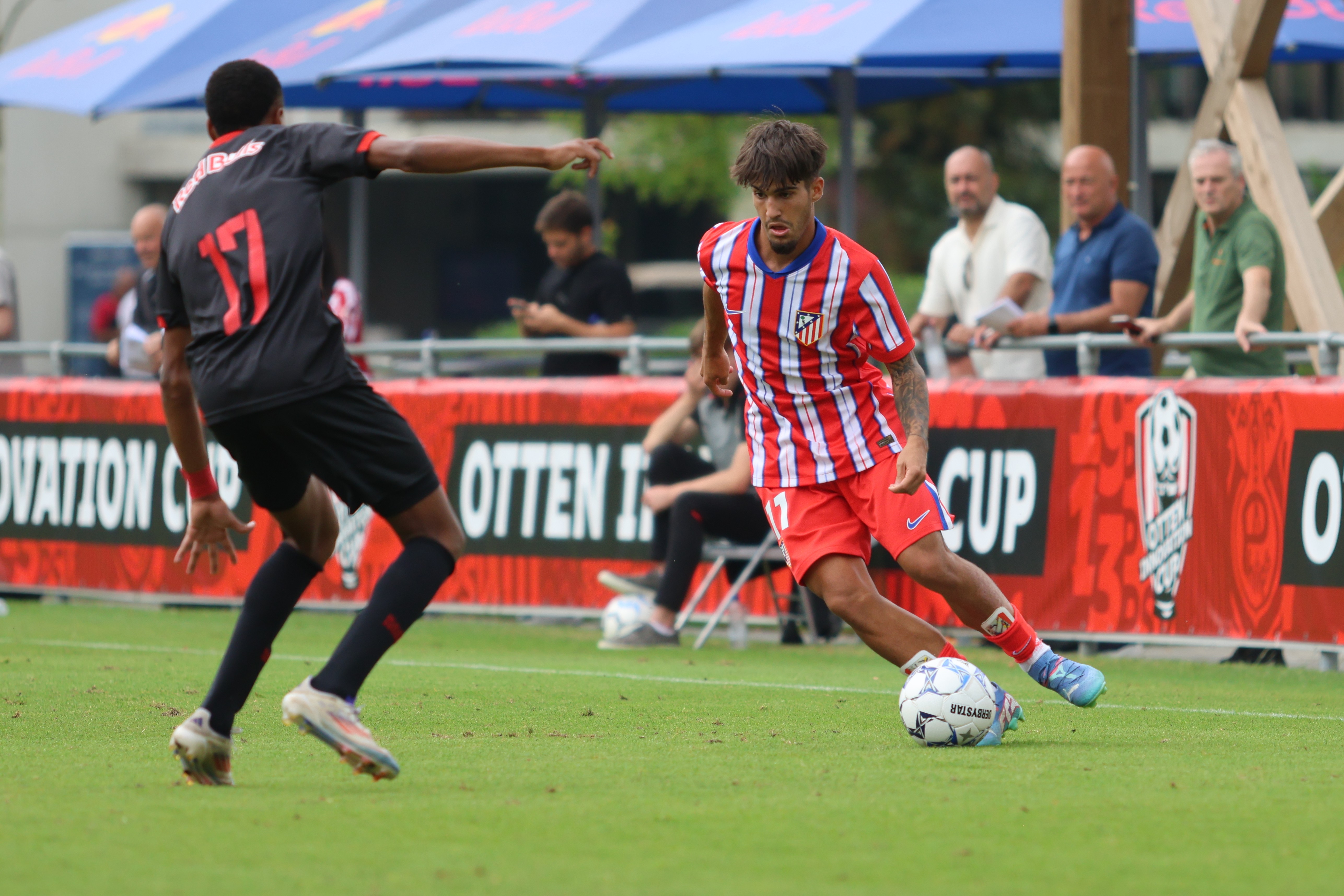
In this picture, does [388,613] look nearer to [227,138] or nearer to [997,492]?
[227,138]

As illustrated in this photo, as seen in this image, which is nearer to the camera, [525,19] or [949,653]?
[949,653]

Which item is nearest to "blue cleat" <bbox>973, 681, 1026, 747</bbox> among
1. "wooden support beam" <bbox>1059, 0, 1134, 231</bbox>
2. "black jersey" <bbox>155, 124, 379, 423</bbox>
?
"black jersey" <bbox>155, 124, 379, 423</bbox>

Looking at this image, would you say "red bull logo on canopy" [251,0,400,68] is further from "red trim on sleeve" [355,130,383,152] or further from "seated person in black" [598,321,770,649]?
"red trim on sleeve" [355,130,383,152]

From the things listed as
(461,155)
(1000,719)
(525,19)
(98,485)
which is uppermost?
(525,19)

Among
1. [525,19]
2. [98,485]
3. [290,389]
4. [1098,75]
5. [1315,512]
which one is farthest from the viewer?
[525,19]

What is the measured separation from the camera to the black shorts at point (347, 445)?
5.11 m

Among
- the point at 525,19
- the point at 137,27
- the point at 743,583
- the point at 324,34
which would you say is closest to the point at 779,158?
the point at 743,583

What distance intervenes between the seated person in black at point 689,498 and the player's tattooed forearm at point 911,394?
359 centimetres

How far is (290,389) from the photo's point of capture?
5059 mm

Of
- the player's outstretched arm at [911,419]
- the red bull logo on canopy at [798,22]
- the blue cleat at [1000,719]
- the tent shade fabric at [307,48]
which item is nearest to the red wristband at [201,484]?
the player's outstretched arm at [911,419]

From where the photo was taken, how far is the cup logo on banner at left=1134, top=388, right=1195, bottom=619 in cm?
924

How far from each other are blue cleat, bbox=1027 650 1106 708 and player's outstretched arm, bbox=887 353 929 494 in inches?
32.3

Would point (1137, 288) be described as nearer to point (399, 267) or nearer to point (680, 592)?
point (680, 592)

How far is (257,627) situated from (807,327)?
203cm
